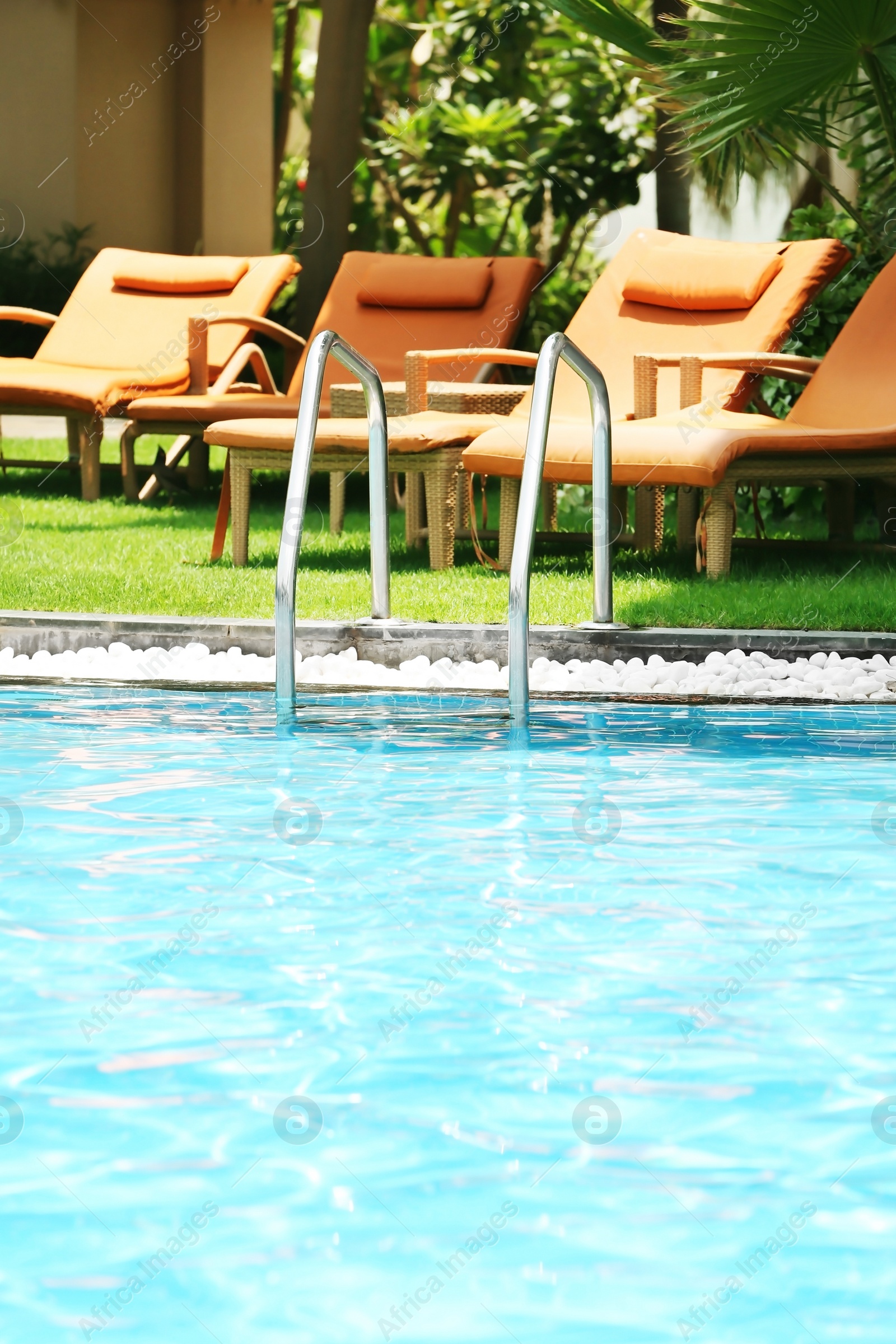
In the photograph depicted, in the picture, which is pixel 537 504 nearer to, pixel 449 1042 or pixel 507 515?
pixel 507 515

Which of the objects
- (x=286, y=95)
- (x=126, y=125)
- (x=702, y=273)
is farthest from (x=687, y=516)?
(x=286, y=95)

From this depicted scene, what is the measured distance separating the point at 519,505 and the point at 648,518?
2.07 meters

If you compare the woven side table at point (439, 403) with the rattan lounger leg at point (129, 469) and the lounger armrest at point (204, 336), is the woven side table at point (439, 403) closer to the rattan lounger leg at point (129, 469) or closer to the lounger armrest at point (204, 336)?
the lounger armrest at point (204, 336)

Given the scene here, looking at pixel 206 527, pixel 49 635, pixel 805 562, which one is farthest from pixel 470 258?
pixel 49 635

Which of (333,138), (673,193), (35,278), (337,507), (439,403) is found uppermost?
(333,138)

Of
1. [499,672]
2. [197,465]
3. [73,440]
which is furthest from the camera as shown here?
[73,440]

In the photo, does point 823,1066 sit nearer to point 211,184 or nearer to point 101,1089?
point 101,1089

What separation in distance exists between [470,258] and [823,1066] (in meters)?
6.36

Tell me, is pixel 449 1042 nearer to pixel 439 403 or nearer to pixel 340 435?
pixel 340 435

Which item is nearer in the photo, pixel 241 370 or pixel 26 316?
pixel 241 370

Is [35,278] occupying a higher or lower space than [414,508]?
higher

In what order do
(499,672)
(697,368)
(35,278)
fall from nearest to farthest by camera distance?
(499,672)
(697,368)
(35,278)

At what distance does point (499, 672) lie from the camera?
4.76 meters

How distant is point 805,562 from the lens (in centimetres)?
636
